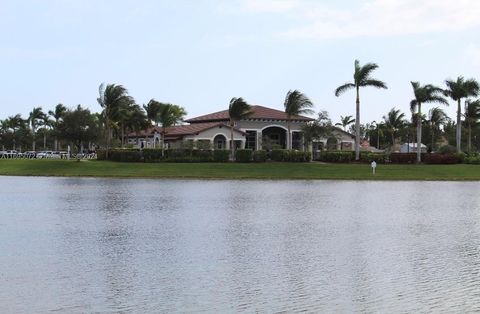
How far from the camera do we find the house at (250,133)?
7725cm

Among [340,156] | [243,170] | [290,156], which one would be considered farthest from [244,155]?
[340,156]

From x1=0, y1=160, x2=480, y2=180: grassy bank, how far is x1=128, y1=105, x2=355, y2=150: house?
15.9 metres

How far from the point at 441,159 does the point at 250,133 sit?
87.6 ft

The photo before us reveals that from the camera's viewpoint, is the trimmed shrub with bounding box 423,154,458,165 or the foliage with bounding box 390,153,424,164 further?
the foliage with bounding box 390,153,424,164

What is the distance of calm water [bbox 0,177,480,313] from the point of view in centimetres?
1036

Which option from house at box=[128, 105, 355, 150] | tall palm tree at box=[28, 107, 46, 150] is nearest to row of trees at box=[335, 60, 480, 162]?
house at box=[128, 105, 355, 150]

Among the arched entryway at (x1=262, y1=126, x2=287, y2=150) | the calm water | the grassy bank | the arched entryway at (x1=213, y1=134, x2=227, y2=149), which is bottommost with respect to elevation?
the calm water

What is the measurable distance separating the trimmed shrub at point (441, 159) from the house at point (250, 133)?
57.4 ft

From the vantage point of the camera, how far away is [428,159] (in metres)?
65.1

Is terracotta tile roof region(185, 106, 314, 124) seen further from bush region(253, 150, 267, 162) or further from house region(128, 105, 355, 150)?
bush region(253, 150, 267, 162)

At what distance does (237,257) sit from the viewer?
14297 mm

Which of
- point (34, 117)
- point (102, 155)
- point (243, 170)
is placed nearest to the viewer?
point (243, 170)

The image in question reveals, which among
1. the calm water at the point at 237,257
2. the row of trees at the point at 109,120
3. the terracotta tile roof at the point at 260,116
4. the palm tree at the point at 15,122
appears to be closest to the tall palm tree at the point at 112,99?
the row of trees at the point at 109,120

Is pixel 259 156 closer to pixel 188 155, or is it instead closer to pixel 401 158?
pixel 188 155
